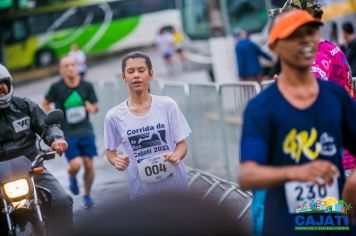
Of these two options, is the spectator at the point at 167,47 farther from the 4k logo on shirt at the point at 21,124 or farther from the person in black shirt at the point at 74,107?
the 4k logo on shirt at the point at 21,124

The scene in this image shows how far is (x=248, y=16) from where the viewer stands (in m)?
26.7

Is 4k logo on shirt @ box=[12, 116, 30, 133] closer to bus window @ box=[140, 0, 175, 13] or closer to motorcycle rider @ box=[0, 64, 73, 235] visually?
motorcycle rider @ box=[0, 64, 73, 235]

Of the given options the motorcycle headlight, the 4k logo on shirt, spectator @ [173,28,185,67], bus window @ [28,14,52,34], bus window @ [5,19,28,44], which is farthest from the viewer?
bus window @ [28,14,52,34]

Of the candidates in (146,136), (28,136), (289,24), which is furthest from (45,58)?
(289,24)

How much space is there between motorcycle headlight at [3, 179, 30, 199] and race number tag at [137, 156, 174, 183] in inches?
36.5

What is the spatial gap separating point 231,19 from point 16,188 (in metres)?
20.6

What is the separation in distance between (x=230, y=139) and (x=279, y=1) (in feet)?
47.2

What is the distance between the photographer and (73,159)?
11.3 meters

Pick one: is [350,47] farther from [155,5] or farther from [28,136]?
[155,5]

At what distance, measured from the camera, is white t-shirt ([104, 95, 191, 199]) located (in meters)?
7.00

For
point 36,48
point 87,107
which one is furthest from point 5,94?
point 36,48

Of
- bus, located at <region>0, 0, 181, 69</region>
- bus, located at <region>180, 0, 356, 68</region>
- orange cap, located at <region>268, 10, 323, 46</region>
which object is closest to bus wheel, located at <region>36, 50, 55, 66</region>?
bus, located at <region>0, 0, 181, 69</region>

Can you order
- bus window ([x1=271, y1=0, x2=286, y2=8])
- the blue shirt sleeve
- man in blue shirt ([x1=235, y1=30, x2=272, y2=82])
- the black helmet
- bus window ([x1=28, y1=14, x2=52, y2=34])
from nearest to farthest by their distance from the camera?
1. the blue shirt sleeve
2. the black helmet
3. man in blue shirt ([x1=235, y1=30, x2=272, y2=82])
4. bus window ([x1=271, y1=0, x2=286, y2=8])
5. bus window ([x1=28, y1=14, x2=52, y2=34])

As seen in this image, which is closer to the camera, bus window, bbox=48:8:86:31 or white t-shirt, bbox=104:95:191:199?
white t-shirt, bbox=104:95:191:199
